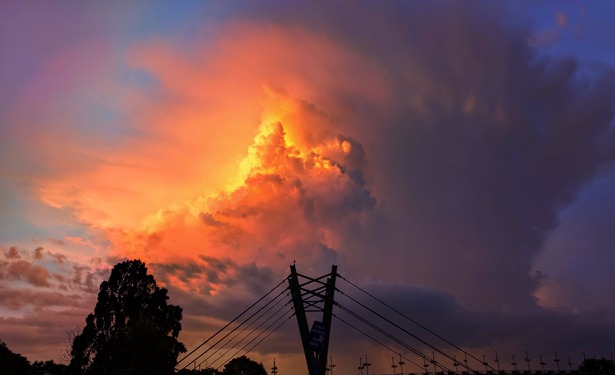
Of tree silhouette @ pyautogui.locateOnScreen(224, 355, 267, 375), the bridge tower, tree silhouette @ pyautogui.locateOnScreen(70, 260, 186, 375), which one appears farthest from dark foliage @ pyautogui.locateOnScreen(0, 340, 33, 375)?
tree silhouette @ pyautogui.locateOnScreen(224, 355, 267, 375)

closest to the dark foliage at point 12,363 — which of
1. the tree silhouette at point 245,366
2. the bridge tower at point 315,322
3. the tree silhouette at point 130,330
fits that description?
the tree silhouette at point 130,330

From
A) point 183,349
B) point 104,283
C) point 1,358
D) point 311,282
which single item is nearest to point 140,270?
point 104,283

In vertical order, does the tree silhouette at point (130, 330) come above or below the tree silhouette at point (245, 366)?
below

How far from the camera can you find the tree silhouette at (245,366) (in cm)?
15465

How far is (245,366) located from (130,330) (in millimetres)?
107260

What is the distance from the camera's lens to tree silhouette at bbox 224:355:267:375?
155 meters

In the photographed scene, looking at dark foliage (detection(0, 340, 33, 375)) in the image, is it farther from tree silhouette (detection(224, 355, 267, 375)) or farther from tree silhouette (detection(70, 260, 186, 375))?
tree silhouette (detection(224, 355, 267, 375))

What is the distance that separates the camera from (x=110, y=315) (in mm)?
72750

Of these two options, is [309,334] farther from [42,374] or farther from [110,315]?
[42,374]

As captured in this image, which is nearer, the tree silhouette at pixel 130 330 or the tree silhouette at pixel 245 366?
the tree silhouette at pixel 130 330

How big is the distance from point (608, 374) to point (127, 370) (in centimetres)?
20564

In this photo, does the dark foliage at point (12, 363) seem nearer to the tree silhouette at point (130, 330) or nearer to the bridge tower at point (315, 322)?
the tree silhouette at point (130, 330)

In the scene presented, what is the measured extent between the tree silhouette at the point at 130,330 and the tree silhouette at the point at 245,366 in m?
82.6

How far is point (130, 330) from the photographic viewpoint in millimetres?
58469
